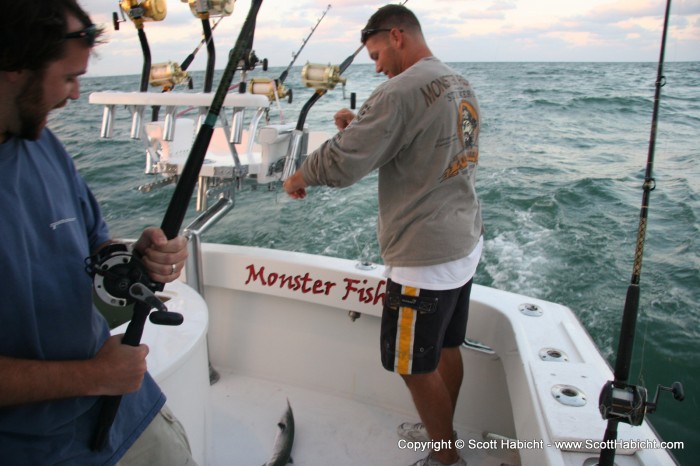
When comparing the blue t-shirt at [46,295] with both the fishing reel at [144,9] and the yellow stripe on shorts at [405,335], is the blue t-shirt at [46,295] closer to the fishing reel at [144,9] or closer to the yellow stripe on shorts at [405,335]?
the yellow stripe on shorts at [405,335]

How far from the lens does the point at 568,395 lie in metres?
1.35

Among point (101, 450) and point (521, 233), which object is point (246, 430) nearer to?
point (101, 450)

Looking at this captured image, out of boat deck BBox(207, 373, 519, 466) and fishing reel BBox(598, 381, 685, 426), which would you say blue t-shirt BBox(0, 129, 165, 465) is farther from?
boat deck BBox(207, 373, 519, 466)

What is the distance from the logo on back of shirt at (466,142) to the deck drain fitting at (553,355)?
0.61m

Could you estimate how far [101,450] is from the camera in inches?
33.5

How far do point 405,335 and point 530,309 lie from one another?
0.58 metres

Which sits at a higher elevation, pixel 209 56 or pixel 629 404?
pixel 209 56

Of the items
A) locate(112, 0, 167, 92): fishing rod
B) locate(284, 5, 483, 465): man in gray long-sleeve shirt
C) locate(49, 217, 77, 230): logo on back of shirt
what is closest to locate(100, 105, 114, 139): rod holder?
locate(112, 0, 167, 92): fishing rod

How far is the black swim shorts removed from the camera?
1594mm

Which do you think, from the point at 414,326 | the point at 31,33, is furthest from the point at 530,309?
the point at 31,33

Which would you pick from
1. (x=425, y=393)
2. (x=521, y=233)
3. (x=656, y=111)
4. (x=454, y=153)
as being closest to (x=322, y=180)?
(x=454, y=153)

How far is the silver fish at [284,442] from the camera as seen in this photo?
198 cm

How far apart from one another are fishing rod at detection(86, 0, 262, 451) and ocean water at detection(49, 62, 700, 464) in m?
1.13

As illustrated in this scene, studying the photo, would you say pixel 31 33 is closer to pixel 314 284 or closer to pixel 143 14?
pixel 143 14
